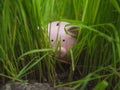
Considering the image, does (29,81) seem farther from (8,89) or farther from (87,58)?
(87,58)

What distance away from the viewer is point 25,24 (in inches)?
29.1

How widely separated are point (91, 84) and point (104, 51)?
0.10 meters

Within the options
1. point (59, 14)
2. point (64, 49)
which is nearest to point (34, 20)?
point (64, 49)

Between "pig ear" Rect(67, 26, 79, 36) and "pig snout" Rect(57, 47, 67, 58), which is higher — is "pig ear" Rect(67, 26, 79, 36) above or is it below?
above

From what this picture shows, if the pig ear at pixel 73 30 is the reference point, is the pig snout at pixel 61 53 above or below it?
below

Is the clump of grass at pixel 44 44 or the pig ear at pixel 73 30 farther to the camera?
the pig ear at pixel 73 30

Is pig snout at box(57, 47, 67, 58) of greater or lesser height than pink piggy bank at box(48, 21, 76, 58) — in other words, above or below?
below

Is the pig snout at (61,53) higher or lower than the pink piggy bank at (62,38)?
lower

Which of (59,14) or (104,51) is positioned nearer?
(104,51)

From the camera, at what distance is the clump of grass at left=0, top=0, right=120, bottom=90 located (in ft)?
2.37

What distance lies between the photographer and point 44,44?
78 centimetres

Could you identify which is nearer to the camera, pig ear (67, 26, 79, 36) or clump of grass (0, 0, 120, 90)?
clump of grass (0, 0, 120, 90)

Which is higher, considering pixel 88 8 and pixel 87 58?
pixel 88 8

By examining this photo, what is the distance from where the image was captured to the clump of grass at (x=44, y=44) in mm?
723
